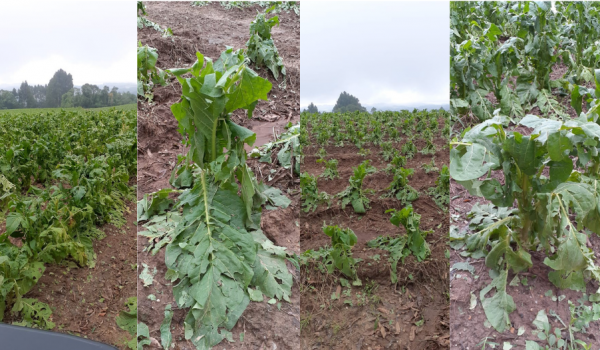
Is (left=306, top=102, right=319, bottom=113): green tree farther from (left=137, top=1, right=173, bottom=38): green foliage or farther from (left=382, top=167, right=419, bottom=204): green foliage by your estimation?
(left=137, top=1, right=173, bottom=38): green foliage

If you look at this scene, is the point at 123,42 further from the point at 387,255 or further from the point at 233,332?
the point at 387,255

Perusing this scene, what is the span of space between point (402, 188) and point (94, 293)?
59.8 inches

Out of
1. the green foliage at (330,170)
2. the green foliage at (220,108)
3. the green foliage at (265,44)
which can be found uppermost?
the green foliage at (265,44)

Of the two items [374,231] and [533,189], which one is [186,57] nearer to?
[374,231]

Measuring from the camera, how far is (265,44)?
5.10 feet

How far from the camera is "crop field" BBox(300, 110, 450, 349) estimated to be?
1.30 m

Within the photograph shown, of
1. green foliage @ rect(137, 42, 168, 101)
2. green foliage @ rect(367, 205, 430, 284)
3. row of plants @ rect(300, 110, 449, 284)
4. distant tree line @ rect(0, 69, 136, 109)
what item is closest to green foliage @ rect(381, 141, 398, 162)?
row of plants @ rect(300, 110, 449, 284)

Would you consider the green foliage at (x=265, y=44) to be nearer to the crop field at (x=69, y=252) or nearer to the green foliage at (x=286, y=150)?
the green foliage at (x=286, y=150)

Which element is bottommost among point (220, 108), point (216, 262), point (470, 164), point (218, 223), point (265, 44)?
point (216, 262)

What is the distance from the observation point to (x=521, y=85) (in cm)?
260

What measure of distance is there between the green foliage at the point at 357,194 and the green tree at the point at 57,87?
7.41 feet

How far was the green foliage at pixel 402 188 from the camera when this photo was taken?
1559 mm

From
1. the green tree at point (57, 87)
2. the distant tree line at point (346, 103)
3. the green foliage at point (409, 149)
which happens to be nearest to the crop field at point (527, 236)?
the green foliage at point (409, 149)

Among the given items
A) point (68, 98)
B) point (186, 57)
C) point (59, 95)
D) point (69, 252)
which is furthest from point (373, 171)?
point (59, 95)
